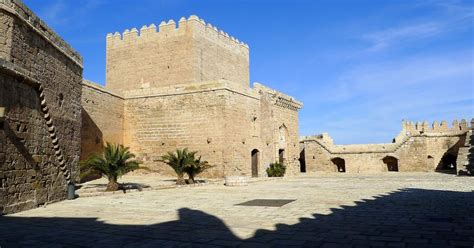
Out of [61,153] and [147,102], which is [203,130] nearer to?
[147,102]

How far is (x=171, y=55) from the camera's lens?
21.1m

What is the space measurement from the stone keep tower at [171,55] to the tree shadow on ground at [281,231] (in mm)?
15121

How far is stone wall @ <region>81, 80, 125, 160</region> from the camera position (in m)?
16.0

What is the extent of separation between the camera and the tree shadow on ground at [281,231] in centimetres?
427

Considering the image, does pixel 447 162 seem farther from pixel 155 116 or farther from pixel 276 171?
pixel 155 116

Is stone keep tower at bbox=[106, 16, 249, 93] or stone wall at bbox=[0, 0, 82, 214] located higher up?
stone keep tower at bbox=[106, 16, 249, 93]

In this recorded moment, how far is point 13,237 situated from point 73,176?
5790 millimetres

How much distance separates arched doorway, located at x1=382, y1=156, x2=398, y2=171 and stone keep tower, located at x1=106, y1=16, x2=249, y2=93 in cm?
1424

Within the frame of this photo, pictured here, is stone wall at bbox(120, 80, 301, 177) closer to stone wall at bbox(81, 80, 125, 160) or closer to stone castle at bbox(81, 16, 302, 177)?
stone castle at bbox(81, 16, 302, 177)

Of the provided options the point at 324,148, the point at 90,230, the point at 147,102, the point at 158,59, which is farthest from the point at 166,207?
the point at 324,148

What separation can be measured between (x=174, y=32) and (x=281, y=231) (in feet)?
59.5

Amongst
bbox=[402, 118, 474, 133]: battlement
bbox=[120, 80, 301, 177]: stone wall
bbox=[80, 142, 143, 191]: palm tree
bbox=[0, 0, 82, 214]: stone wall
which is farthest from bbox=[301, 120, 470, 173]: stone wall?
bbox=[0, 0, 82, 214]: stone wall

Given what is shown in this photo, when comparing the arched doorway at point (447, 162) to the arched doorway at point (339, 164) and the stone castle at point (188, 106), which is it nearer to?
the arched doorway at point (339, 164)

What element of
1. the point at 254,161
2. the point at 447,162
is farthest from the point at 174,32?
the point at 447,162
